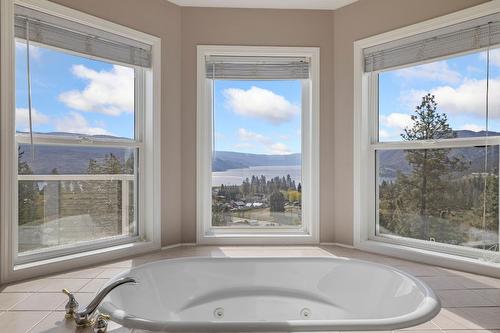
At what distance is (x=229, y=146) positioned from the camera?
A: 9.90ft

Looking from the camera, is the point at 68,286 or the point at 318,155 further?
the point at 318,155

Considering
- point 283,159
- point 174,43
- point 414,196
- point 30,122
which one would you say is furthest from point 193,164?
point 414,196

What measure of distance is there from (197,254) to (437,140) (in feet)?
6.08

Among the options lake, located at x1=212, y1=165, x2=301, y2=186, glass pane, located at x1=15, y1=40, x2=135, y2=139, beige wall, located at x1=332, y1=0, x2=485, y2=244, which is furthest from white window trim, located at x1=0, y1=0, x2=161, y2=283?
beige wall, located at x1=332, y1=0, x2=485, y2=244

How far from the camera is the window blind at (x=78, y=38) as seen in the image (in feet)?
6.91

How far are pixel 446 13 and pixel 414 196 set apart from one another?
4.08 ft

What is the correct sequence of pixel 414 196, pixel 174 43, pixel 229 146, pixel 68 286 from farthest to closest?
pixel 229 146 < pixel 174 43 < pixel 414 196 < pixel 68 286

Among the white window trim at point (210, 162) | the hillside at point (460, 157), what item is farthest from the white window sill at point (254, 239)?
the hillside at point (460, 157)

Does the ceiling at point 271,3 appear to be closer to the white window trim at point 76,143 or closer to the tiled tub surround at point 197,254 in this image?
the white window trim at point 76,143

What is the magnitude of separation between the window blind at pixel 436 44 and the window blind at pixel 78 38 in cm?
173

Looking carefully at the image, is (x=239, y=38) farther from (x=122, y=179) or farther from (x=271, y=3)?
(x=122, y=179)

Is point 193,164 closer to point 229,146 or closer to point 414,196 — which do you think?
point 229,146

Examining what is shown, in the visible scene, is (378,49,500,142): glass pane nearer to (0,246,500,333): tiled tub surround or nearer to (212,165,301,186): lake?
(212,165,301,186): lake

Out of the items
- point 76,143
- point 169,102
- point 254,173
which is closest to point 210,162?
point 254,173
